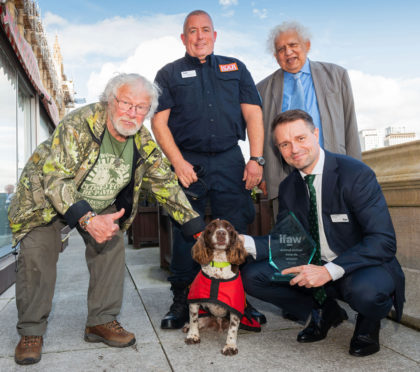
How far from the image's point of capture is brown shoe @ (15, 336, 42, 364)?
2451 millimetres

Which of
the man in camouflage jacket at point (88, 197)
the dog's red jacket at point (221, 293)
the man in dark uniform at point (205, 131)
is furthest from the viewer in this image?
the man in dark uniform at point (205, 131)

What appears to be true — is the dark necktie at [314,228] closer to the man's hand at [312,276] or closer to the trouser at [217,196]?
the man's hand at [312,276]

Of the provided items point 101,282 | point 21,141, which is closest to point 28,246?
point 101,282

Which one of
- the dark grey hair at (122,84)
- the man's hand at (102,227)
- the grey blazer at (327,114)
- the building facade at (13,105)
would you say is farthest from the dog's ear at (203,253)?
the building facade at (13,105)

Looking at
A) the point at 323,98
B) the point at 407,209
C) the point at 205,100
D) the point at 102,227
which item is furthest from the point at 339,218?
the point at 102,227

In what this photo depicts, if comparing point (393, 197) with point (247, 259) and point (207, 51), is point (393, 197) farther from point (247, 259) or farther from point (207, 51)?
point (207, 51)

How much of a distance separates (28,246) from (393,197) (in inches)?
114

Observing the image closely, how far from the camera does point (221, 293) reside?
2.72 m

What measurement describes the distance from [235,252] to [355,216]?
0.85m

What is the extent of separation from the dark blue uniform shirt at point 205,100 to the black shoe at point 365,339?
1622mm

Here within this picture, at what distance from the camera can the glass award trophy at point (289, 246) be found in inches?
102

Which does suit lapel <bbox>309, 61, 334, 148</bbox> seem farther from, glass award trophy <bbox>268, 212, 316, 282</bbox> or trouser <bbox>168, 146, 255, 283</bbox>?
glass award trophy <bbox>268, 212, 316, 282</bbox>

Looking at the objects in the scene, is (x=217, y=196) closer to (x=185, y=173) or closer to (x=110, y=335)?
(x=185, y=173)

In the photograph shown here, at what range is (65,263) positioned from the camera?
675 centimetres
